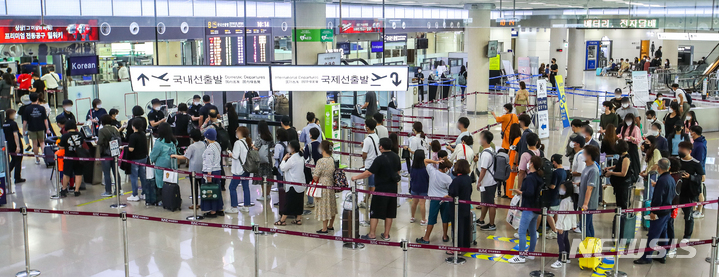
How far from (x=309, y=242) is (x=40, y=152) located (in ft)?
25.5

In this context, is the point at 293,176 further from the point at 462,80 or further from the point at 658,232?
the point at 462,80

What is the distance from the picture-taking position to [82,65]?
17.0 metres

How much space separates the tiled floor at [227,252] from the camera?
733cm

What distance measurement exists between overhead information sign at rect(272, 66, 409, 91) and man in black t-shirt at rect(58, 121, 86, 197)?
381 centimetres

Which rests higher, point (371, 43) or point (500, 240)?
point (371, 43)

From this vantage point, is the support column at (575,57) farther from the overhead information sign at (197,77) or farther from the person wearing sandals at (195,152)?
the person wearing sandals at (195,152)

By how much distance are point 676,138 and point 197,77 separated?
820cm

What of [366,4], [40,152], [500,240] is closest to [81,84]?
[40,152]

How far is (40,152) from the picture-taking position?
1323 cm

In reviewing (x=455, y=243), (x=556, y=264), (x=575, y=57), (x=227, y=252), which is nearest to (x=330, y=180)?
(x=227, y=252)

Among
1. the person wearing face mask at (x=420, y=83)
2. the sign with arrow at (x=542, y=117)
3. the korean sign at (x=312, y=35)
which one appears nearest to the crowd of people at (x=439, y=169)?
Answer: the korean sign at (x=312, y=35)

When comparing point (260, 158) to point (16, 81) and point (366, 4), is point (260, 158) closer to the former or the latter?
point (366, 4)

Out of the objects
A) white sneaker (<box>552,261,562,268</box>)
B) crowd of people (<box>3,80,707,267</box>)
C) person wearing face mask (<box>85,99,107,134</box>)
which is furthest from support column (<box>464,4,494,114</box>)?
white sneaker (<box>552,261,562,268</box>)

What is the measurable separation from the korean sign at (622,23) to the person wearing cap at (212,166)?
8.46 meters
